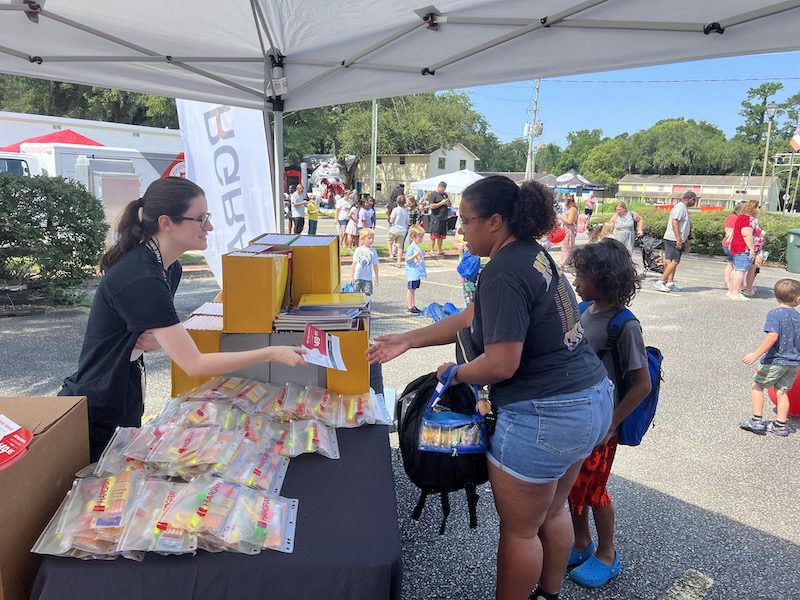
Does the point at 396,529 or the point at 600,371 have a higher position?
the point at 600,371

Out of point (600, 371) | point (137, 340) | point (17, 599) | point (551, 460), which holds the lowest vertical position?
point (17, 599)

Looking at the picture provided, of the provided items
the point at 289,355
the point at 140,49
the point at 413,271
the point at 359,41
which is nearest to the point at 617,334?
the point at 289,355

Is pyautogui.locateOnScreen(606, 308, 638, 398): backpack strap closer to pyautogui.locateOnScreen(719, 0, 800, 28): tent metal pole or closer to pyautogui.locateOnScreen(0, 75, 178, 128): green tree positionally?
pyautogui.locateOnScreen(719, 0, 800, 28): tent metal pole

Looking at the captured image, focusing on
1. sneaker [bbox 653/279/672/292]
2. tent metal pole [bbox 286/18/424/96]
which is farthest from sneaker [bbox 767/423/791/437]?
sneaker [bbox 653/279/672/292]

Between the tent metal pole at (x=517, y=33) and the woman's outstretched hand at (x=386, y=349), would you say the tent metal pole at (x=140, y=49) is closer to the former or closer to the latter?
the tent metal pole at (x=517, y=33)

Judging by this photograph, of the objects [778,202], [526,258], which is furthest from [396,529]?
[778,202]

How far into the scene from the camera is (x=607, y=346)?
2299 millimetres

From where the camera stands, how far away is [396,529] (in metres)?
1.46

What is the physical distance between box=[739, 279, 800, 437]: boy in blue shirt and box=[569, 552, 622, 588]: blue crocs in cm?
234

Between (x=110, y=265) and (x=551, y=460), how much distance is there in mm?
1679

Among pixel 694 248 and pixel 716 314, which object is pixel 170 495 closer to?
pixel 716 314

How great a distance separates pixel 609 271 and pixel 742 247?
8.48 metres

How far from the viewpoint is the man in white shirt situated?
934 centimetres

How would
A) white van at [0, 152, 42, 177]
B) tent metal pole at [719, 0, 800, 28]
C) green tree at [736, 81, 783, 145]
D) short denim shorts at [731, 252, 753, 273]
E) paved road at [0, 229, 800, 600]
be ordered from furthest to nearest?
green tree at [736, 81, 783, 145] < white van at [0, 152, 42, 177] < short denim shorts at [731, 252, 753, 273] < paved road at [0, 229, 800, 600] < tent metal pole at [719, 0, 800, 28]
